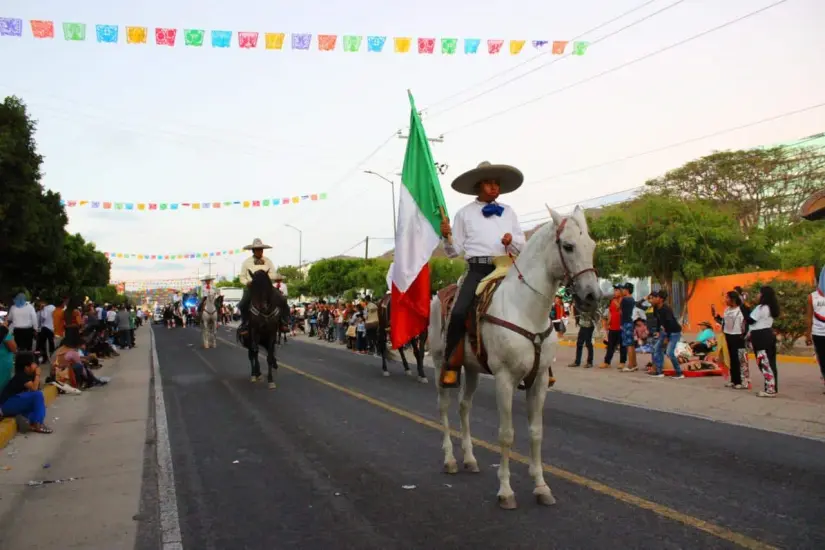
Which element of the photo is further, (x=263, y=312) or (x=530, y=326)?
(x=263, y=312)

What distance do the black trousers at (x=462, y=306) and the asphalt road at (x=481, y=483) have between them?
1311 millimetres

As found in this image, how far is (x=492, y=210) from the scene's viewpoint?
6695mm

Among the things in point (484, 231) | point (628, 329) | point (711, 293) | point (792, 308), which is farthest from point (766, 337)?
point (711, 293)

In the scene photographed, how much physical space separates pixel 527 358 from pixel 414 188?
277cm

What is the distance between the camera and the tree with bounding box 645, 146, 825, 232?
42875 mm

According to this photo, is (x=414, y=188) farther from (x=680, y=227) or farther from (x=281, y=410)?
(x=680, y=227)

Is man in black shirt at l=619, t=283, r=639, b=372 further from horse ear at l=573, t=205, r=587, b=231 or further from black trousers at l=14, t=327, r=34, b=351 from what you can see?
black trousers at l=14, t=327, r=34, b=351

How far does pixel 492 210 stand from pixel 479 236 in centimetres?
27

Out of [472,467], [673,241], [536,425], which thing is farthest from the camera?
[673,241]

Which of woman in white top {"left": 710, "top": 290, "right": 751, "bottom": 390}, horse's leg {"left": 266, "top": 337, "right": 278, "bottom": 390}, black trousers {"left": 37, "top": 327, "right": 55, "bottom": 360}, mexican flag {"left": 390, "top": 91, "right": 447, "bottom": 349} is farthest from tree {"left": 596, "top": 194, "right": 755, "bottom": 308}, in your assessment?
mexican flag {"left": 390, "top": 91, "right": 447, "bottom": 349}

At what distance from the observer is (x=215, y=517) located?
577 cm

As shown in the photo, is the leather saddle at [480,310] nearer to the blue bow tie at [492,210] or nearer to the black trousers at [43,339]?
the blue bow tie at [492,210]

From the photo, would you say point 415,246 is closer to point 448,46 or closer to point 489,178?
point 489,178

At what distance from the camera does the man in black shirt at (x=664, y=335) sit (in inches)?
592
